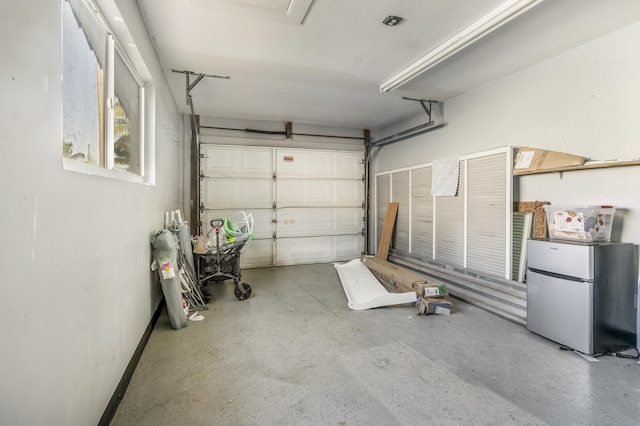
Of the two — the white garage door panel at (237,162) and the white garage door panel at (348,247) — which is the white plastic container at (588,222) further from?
the white garage door panel at (237,162)

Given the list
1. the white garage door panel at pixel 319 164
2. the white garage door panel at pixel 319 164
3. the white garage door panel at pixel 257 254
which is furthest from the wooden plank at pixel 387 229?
the white garage door panel at pixel 257 254

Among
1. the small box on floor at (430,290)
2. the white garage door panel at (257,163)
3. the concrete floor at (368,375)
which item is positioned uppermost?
the white garage door panel at (257,163)

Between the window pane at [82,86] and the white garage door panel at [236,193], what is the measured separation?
3.72m

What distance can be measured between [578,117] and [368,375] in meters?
3.28

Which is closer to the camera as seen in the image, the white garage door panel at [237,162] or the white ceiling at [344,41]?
the white ceiling at [344,41]

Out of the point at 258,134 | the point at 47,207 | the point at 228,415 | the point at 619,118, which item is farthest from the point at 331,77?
the point at 228,415

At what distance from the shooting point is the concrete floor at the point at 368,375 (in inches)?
70.9

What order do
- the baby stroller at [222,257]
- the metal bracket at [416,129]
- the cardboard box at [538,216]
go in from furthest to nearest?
the metal bracket at [416,129]
the baby stroller at [222,257]
the cardboard box at [538,216]

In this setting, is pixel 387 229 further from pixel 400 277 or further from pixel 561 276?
pixel 561 276

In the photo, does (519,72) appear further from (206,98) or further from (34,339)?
(34,339)

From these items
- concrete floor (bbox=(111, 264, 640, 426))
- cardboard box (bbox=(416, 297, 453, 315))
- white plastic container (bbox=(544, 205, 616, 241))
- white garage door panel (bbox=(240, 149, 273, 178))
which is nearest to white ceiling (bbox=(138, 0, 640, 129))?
white garage door panel (bbox=(240, 149, 273, 178))

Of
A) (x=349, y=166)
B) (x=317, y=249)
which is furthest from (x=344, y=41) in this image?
(x=317, y=249)

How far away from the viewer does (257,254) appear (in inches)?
230

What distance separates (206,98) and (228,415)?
4.37 meters
